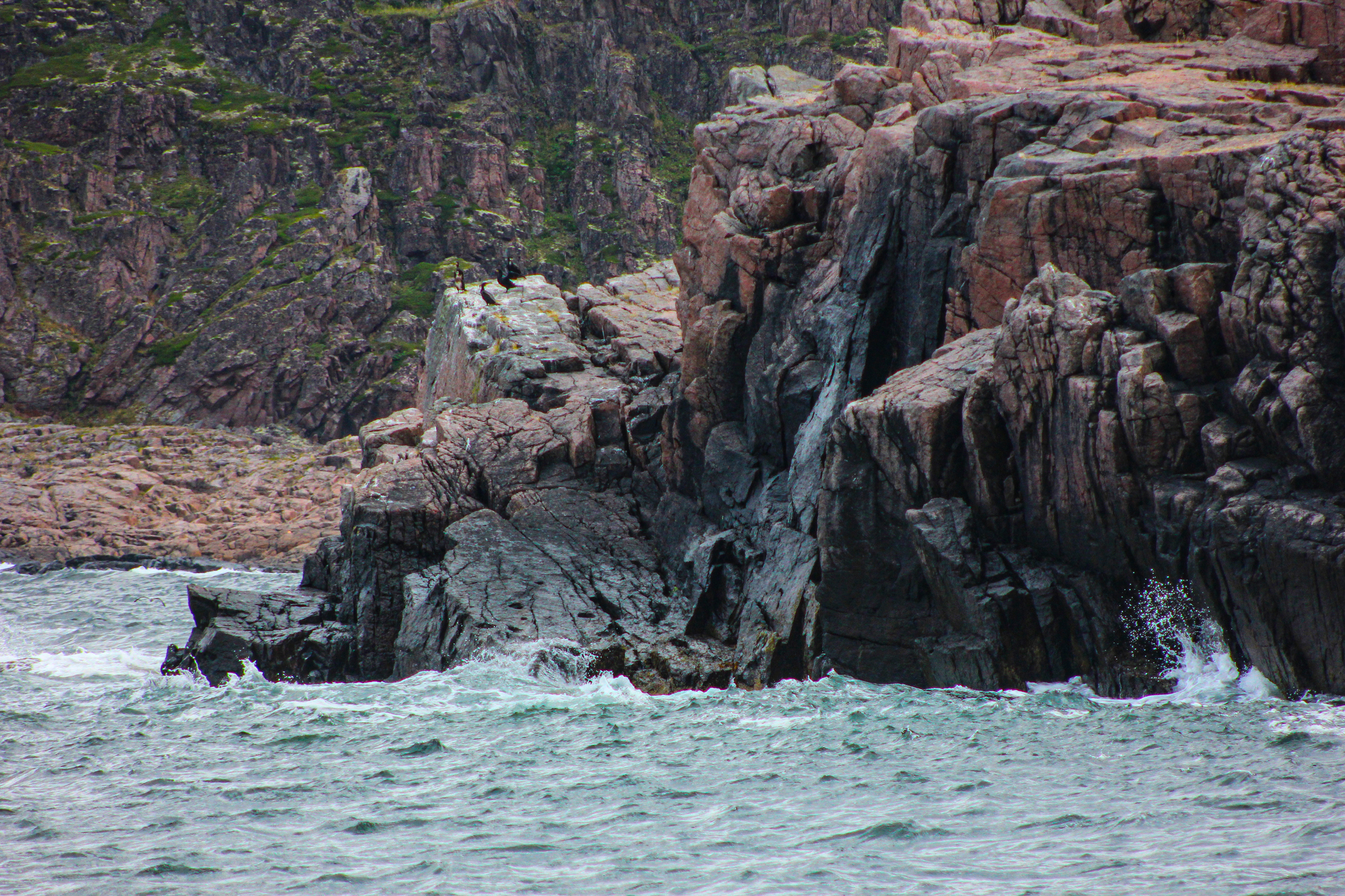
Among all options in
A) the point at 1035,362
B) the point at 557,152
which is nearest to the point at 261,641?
the point at 1035,362

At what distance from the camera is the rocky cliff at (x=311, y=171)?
134625mm

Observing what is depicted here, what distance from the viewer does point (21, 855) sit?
20.0 metres

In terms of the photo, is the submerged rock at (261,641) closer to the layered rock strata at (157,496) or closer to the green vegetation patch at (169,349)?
the layered rock strata at (157,496)

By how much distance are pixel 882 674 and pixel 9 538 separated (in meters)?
77.5

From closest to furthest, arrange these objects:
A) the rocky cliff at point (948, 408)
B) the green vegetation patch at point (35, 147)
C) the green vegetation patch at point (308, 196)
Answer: the rocky cliff at point (948, 408) < the green vegetation patch at point (35, 147) < the green vegetation patch at point (308, 196)

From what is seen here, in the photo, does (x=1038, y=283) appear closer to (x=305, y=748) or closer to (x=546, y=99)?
(x=305, y=748)

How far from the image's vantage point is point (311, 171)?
157 metres

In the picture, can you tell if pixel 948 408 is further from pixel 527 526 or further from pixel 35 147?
pixel 35 147

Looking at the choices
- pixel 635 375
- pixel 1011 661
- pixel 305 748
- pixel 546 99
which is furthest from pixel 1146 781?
→ pixel 546 99

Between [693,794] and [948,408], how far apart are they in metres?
13.4

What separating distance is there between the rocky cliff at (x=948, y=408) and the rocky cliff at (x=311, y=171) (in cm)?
9070

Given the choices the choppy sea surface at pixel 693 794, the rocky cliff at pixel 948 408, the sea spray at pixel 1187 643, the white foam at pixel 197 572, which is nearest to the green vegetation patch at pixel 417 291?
the white foam at pixel 197 572

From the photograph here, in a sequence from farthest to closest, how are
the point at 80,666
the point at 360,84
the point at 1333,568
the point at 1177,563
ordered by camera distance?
the point at 360,84 < the point at 80,666 < the point at 1177,563 < the point at 1333,568

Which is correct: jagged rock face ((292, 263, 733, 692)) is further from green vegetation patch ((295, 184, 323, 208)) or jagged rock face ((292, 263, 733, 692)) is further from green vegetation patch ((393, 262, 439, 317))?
green vegetation patch ((295, 184, 323, 208))
